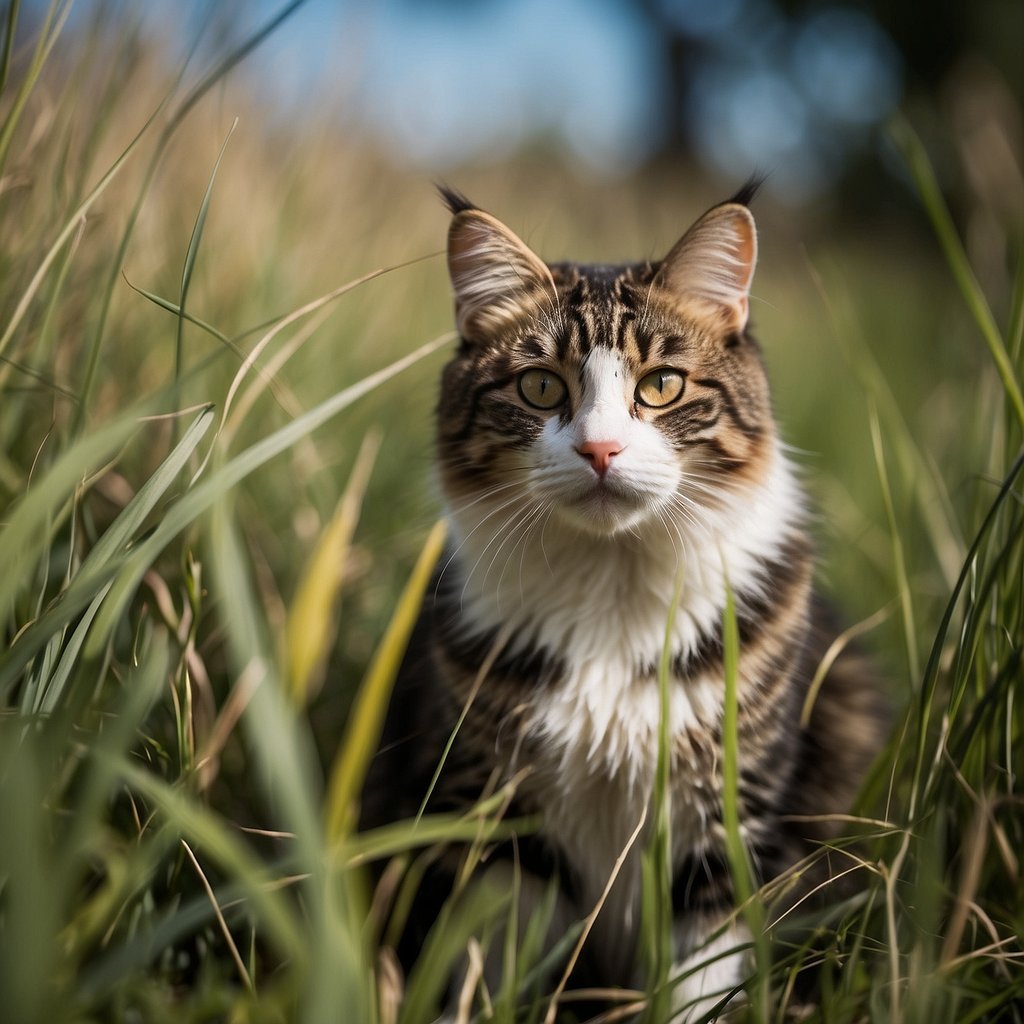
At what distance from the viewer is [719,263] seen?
1.38 m

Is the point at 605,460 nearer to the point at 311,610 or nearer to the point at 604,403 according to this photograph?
the point at 604,403

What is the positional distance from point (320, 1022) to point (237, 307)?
1999 millimetres

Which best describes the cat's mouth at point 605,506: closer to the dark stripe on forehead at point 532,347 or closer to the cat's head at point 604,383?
the cat's head at point 604,383

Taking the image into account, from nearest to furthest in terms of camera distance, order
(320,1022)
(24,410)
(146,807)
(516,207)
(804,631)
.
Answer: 1. (320,1022)
2. (146,807)
3. (804,631)
4. (24,410)
5. (516,207)

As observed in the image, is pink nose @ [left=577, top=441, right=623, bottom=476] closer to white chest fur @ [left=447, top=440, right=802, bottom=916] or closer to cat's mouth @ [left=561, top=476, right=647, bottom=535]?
cat's mouth @ [left=561, top=476, right=647, bottom=535]

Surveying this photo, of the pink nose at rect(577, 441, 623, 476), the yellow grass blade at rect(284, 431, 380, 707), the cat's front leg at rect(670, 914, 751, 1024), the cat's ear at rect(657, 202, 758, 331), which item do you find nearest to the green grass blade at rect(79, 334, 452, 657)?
the yellow grass blade at rect(284, 431, 380, 707)

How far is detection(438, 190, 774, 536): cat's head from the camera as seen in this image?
1.22 m

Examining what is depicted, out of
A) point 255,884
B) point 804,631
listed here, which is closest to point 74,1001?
point 255,884

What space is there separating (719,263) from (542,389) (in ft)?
1.17

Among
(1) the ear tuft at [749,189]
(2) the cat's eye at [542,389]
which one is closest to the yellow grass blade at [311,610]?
(2) the cat's eye at [542,389]

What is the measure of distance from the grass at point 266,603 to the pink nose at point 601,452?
0.27 m

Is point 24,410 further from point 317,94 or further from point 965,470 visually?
point 965,470

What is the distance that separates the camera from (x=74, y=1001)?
2.32 feet

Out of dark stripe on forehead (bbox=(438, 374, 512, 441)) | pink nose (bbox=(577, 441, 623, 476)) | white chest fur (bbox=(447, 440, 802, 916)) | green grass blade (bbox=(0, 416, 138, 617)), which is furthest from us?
dark stripe on forehead (bbox=(438, 374, 512, 441))
